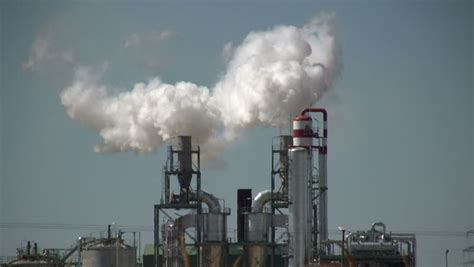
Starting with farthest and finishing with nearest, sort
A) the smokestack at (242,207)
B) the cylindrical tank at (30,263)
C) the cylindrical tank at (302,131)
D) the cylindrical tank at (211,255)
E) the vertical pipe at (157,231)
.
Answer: the smokestack at (242,207) < the vertical pipe at (157,231) < the cylindrical tank at (211,255) < the cylindrical tank at (30,263) < the cylindrical tank at (302,131)

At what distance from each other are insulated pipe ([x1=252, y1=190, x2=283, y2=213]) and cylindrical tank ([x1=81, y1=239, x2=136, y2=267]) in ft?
39.8

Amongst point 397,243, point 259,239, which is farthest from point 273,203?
point 397,243

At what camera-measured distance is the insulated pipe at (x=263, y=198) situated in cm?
15825

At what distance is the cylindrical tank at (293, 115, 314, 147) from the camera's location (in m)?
152

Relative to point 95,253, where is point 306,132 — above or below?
above

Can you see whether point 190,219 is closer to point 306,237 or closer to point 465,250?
point 306,237

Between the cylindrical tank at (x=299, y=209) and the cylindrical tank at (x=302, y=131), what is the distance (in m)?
2.13

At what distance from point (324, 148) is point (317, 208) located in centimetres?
507

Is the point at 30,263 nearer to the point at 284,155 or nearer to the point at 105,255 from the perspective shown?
the point at 105,255

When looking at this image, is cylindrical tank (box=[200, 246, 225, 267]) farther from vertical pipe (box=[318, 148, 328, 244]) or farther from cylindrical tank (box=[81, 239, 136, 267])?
vertical pipe (box=[318, 148, 328, 244])

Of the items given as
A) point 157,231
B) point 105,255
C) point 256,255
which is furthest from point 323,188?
point 105,255

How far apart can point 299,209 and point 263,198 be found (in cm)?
1038

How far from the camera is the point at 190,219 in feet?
515

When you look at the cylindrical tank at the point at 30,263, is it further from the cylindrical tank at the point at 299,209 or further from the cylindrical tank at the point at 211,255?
the cylindrical tank at the point at 299,209
